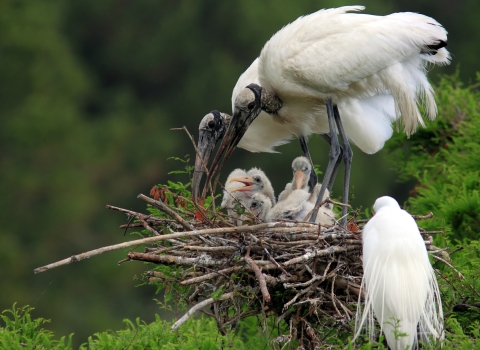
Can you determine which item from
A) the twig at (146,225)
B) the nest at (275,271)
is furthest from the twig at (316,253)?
the twig at (146,225)

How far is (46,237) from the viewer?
21734mm

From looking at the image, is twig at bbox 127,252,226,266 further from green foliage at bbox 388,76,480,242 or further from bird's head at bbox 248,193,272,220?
green foliage at bbox 388,76,480,242

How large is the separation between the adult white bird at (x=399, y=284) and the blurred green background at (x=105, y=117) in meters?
14.6

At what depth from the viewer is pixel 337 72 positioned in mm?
6258

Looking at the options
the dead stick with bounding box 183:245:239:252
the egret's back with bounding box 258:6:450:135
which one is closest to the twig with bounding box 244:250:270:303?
the dead stick with bounding box 183:245:239:252

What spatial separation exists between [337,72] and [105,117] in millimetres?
19565

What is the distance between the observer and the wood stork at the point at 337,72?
6.28 m

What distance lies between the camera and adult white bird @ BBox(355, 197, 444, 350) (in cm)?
477

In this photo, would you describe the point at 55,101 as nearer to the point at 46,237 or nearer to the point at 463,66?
the point at 46,237

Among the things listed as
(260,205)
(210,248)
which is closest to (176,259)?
(210,248)

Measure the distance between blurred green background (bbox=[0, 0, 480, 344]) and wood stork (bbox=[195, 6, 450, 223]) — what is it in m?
12.8

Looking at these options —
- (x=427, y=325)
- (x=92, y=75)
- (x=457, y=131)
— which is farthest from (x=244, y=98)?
(x=92, y=75)

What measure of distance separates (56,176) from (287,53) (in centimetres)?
1701

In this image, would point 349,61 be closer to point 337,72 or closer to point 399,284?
point 337,72
